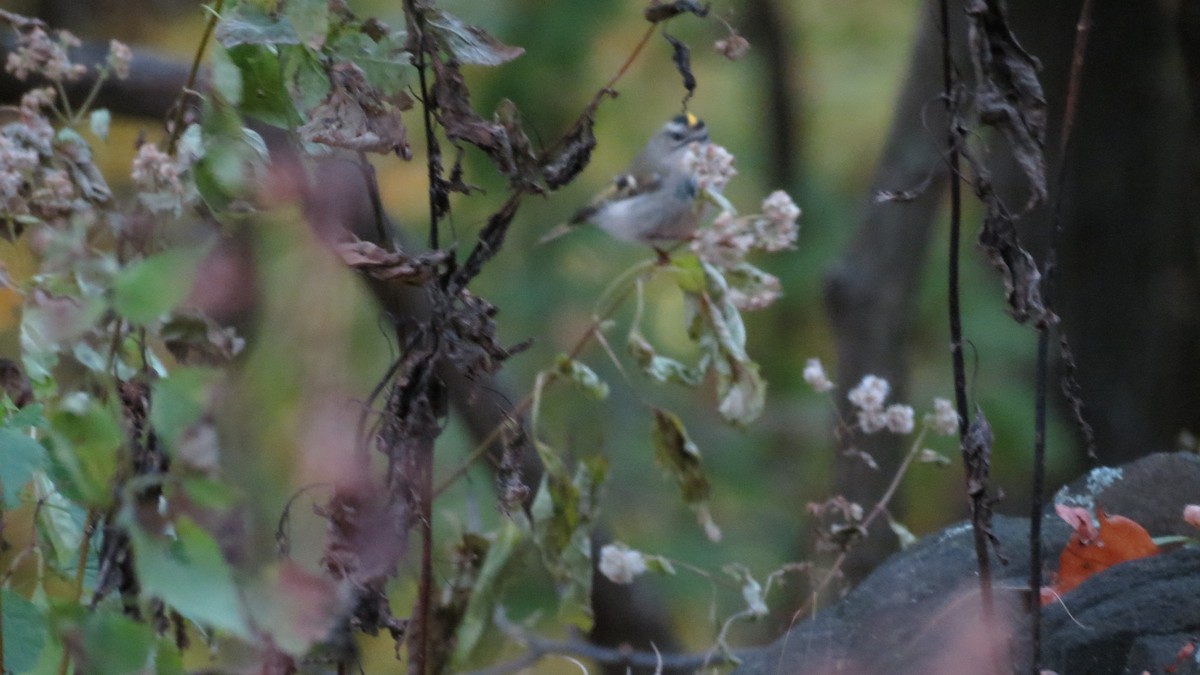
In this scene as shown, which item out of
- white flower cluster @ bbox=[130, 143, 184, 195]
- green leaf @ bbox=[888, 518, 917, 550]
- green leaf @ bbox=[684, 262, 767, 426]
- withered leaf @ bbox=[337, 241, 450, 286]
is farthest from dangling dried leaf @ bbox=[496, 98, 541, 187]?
green leaf @ bbox=[888, 518, 917, 550]

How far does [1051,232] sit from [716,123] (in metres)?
5.47

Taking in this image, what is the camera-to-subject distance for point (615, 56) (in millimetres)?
5859

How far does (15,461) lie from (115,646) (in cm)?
35

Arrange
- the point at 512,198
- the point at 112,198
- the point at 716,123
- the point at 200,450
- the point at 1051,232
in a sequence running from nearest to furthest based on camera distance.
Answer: the point at 200,450, the point at 1051,232, the point at 512,198, the point at 112,198, the point at 716,123

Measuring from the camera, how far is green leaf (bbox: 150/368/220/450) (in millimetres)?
812

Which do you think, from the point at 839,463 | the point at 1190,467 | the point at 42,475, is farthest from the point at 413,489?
the point at 839,463

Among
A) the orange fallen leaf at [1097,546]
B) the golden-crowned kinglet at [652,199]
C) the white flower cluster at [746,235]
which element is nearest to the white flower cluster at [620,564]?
the white flower cluster at [746,235]

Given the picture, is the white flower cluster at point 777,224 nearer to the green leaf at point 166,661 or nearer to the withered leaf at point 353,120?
the withered leaf at point 353,120

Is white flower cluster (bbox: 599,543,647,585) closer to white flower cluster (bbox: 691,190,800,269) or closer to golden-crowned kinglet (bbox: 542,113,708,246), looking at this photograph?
white flower cluster (bbox: 691,190,800,269)

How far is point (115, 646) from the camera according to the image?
0.84 meters

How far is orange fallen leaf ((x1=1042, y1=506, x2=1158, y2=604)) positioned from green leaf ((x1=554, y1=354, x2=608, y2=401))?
0.63 meters

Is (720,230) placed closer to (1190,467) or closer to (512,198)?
(512,198)

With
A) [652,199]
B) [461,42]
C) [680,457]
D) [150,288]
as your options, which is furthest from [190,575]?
[652,199]

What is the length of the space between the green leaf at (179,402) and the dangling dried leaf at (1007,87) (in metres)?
0.71
